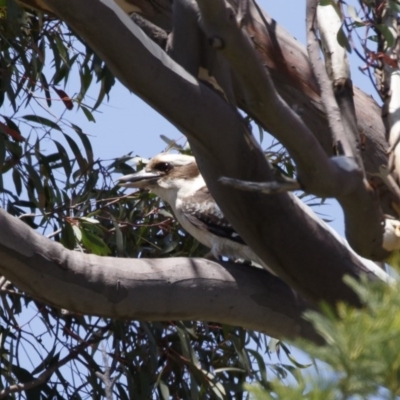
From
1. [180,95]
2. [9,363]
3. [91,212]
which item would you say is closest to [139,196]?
[91,212]

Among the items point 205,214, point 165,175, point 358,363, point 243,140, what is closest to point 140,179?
point 165,175

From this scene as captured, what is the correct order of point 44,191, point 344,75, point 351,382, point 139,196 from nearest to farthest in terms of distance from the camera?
point 351,382, point 344,75, point 44,191, point 139,196

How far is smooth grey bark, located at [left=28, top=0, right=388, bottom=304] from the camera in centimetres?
164

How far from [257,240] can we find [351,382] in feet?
3.71

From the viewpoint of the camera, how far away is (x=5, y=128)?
313 cm

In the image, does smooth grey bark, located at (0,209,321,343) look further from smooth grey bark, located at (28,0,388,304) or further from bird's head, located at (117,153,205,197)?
bird's head, located at (117,153,205,197)

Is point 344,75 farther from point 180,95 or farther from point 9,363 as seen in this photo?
point 9,363

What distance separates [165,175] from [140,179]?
0.08 metres

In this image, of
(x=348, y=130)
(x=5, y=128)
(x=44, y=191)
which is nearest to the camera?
(x=348, y=130)

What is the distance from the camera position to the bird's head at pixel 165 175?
3326 mm

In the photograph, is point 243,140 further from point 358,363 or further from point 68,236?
point 68,236

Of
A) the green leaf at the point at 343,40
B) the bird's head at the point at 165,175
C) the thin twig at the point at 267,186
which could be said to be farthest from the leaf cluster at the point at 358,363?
the bird's head at the point at 165,175

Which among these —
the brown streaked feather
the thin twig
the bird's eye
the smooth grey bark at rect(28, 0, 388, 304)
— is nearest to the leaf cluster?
the thin twig

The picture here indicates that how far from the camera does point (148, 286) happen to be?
2.07 metres
